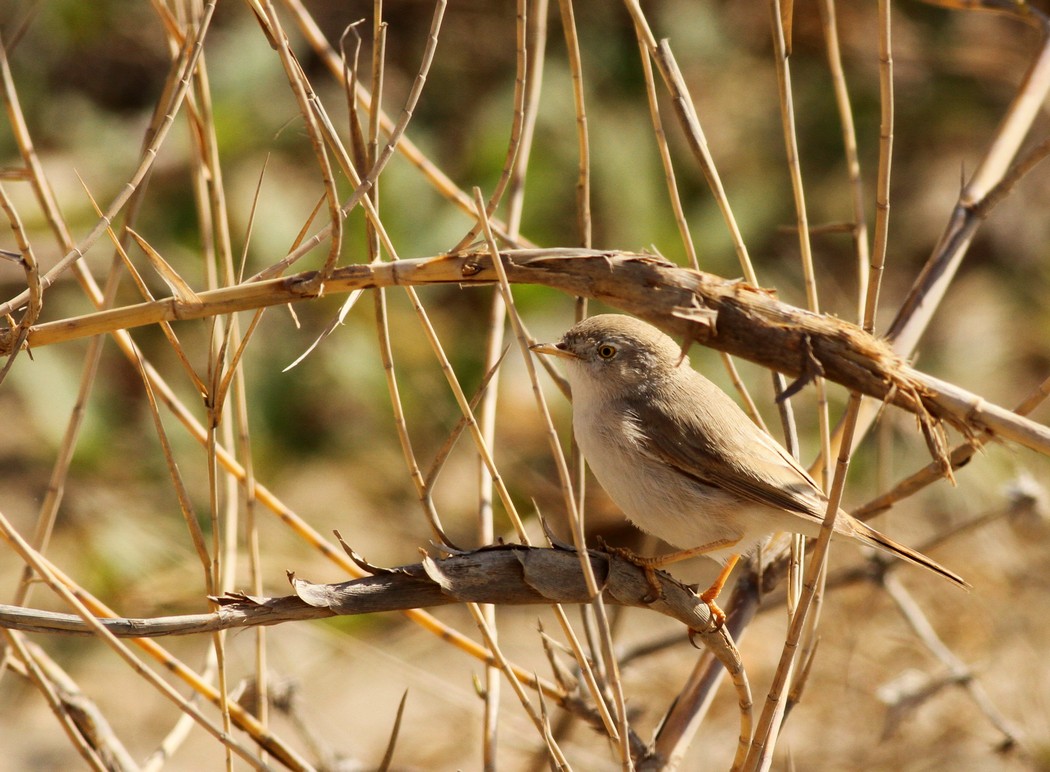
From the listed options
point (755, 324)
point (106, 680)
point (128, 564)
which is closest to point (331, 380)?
point (128, 564)

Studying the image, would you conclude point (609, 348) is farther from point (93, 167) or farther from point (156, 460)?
point (93, 167)

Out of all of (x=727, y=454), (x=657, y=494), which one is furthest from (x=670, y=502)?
(x=727, y=454)

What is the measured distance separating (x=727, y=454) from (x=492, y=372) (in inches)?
34.7

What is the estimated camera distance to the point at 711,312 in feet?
4.88

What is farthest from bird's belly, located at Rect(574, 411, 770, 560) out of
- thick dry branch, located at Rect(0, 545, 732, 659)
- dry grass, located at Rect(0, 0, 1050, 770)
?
thick dry branch, located at Rect(0, 545, 732, 659)

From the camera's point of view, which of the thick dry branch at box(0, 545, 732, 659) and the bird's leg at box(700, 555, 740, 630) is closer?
the thick dry branch at box(0, 545, 732, 659)

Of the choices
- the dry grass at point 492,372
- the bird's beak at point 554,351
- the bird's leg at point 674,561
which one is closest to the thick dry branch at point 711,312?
the dry grass at point 492,372

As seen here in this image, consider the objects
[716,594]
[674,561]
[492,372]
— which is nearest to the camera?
[492,372]

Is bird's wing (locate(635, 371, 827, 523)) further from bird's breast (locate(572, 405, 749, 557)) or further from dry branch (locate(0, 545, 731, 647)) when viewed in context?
dry branch (locate(0, 545, 731, 647))

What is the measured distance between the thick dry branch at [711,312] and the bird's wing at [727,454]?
3.11 feet

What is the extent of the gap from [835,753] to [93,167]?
212 inches

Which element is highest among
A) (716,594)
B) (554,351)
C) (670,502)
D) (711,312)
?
(554,351)

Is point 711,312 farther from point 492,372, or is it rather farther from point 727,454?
point 727,454

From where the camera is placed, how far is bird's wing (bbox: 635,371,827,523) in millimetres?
2467
